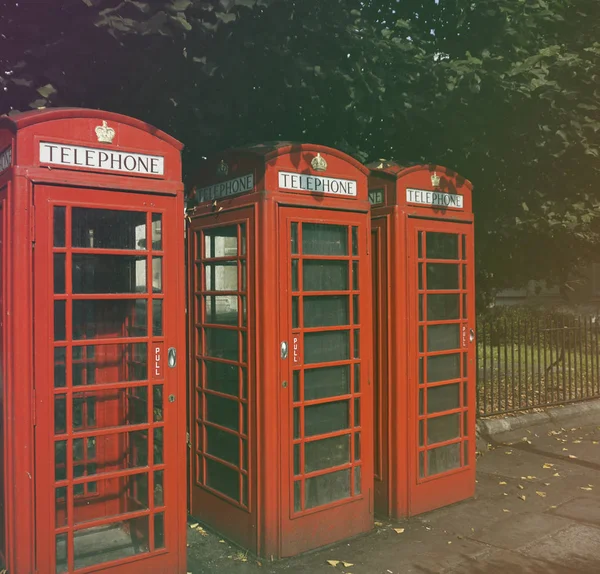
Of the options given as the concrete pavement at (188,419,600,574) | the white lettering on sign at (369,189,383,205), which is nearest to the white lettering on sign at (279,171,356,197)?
the white lettering on sign at (369,189,383,205)

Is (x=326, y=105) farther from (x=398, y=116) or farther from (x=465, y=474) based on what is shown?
(x=465, y=474)

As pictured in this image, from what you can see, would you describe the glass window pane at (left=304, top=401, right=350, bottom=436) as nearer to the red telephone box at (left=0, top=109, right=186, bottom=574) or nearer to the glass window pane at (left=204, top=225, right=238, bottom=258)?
the red telephone box at (left=0, top=109, right=186, bottom=574)

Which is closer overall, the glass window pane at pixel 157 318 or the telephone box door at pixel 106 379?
the telephone box door at pixel 106 379

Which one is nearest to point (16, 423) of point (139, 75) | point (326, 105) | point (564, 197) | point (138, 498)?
point (138, 498)

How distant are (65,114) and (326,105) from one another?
10.6ft

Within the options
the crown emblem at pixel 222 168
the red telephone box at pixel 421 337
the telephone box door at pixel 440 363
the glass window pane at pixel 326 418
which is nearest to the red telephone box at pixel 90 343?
the crown emblem at pixel 222 168

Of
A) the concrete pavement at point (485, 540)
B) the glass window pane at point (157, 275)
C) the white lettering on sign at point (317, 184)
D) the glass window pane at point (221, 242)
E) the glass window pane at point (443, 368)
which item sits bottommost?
the concrete pavement at point (485, 540)

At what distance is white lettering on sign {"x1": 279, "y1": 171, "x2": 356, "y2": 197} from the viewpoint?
4305 millimetres

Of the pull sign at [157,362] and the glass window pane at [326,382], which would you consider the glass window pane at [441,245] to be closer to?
the glass window pane at [326,382]

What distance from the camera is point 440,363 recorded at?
5.31 metres

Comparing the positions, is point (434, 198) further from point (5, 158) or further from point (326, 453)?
point (5, 158)

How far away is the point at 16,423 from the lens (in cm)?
334

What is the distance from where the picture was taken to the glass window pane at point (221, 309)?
14.8 ft

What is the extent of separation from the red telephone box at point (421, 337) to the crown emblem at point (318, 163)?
0.79 meters
